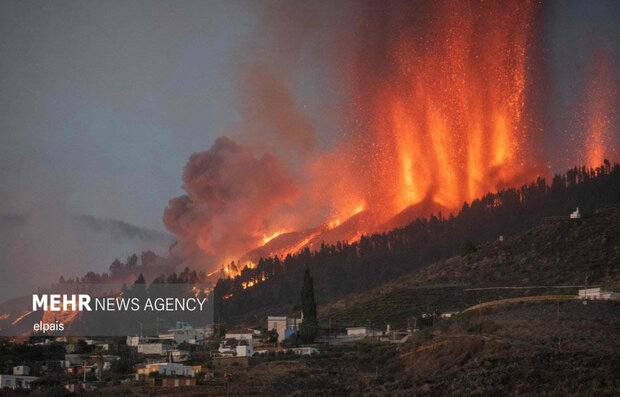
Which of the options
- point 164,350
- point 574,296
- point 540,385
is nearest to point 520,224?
point 574,296

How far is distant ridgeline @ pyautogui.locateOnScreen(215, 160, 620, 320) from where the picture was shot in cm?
15775

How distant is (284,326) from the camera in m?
113

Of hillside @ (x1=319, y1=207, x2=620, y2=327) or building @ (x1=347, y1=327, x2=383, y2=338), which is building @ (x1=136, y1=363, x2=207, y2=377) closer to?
building @ (x1=347, y1=327, x2=383, y2=338)

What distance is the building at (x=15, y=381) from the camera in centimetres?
7838

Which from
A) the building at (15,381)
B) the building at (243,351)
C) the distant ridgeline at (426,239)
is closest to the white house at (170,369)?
the building at (243,351)

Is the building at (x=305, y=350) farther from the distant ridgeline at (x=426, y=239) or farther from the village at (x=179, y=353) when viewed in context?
Result: the distant ridgeline at (x=426, y=239)

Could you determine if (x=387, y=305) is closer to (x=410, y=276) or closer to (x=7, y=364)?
(x=410, y=276)

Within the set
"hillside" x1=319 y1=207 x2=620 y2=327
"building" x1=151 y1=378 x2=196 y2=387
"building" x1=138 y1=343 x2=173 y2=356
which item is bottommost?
"building" x1=151 y1=378 x2=196 y2=387

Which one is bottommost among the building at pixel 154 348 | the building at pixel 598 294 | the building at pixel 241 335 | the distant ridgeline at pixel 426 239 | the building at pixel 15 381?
the building at pixel 15 381

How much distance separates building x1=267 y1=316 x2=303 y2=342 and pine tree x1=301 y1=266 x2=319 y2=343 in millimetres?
2543

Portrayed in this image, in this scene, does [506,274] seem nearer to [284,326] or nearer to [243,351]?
[284,326]

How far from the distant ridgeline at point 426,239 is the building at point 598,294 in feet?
203

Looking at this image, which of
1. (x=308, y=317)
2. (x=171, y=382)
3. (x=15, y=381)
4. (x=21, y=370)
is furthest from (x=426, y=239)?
(x=15, y=381)

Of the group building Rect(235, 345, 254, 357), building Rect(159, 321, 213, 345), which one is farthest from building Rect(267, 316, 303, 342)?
building Rect(235, 345, 254, 357)
